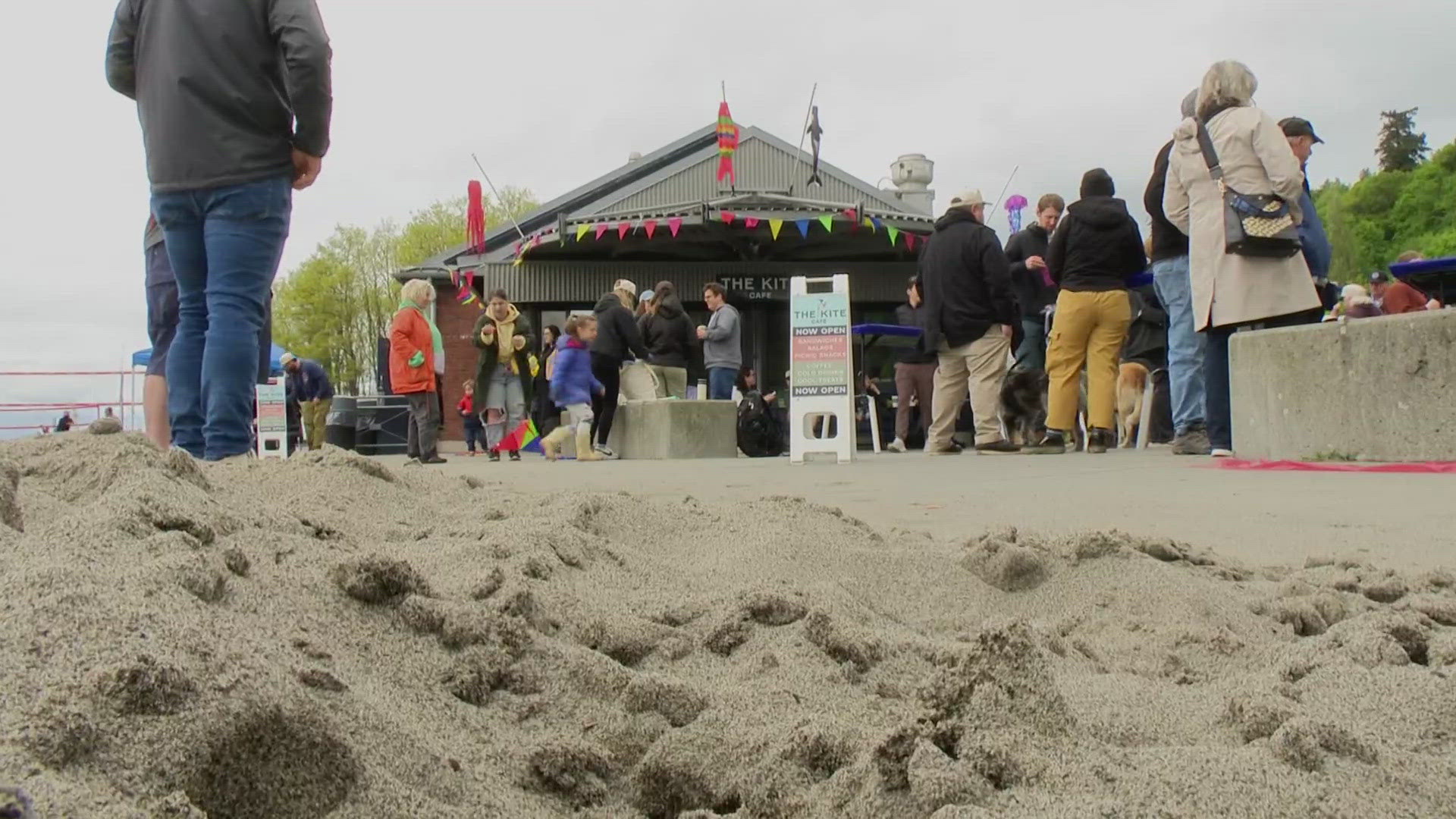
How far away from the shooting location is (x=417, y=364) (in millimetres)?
10594

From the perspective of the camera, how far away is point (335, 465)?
150 inches

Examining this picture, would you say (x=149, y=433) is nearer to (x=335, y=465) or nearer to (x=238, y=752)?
(x=335, y=465)

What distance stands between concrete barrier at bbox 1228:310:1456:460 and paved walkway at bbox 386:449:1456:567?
18.0 inches

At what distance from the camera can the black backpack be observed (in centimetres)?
1369

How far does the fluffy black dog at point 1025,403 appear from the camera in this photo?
11.0m

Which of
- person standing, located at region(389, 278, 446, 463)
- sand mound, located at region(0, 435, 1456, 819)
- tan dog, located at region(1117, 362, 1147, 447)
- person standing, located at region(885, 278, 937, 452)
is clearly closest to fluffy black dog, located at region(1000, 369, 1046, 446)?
tan dog, located at region(1117, 362, 1147, 447)

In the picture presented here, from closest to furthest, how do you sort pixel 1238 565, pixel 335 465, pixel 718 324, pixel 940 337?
pixel 1238 565 < pixel 335 465 < pixel 940 337 < pixel 718 324

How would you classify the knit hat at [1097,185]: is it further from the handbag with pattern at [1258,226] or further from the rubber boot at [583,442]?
the rubber boot at [583,442]

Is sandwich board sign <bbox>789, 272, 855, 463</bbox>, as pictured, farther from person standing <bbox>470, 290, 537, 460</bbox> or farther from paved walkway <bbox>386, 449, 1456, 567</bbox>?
person standing <bbox>470, 290, 537, 460</bbox>

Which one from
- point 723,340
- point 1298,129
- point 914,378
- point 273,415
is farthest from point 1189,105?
point 273,415

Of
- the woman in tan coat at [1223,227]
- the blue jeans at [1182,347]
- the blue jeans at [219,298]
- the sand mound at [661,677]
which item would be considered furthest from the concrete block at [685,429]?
the sand mound at [661,677]

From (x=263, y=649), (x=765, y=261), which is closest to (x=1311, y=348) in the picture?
(x=263, y=649)

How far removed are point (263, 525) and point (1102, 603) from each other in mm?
1706

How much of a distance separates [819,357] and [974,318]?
128 centimetres
